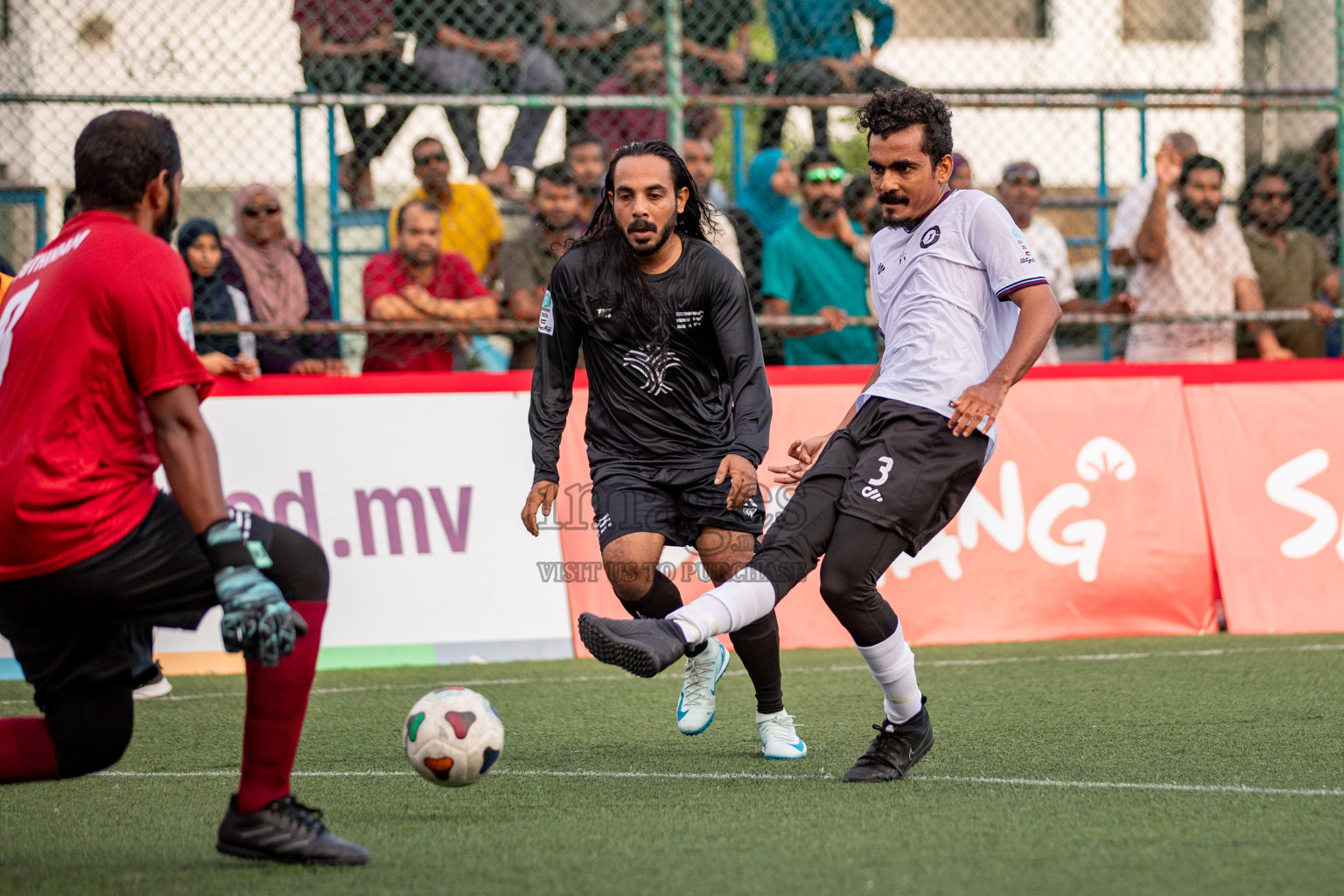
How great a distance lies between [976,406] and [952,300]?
433 millimetres

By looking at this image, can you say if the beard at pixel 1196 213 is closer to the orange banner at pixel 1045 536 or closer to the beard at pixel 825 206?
the orange banner at pixel 1045 536


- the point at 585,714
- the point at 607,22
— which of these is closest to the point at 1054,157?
the point at 607,22

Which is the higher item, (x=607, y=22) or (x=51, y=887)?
(x=607, y=22)

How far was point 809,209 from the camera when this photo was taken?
948 centimetres

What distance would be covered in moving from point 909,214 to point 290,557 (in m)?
2.34

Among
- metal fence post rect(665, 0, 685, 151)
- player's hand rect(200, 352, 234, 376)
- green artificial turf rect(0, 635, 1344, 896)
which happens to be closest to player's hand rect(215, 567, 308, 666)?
green artificial turf rect(0, 635, 1344, 896)

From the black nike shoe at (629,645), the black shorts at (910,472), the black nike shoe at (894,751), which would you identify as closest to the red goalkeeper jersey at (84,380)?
the black nike shoe at (629,645)

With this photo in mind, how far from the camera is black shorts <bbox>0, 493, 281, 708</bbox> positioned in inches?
141

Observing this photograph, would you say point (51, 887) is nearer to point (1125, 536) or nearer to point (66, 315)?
point (66, 315)

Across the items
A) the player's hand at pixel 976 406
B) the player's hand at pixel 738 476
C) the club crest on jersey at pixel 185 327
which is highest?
the club crest on jersey at pixel 185 327

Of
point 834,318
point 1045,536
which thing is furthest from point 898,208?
point 1045,536

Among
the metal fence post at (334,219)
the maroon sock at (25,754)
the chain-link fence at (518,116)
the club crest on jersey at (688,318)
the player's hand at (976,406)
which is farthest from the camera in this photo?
the metal fence post at (334,219)

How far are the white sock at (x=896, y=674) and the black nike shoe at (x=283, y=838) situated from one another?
183 centimetres

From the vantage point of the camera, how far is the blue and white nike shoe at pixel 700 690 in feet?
19.1
